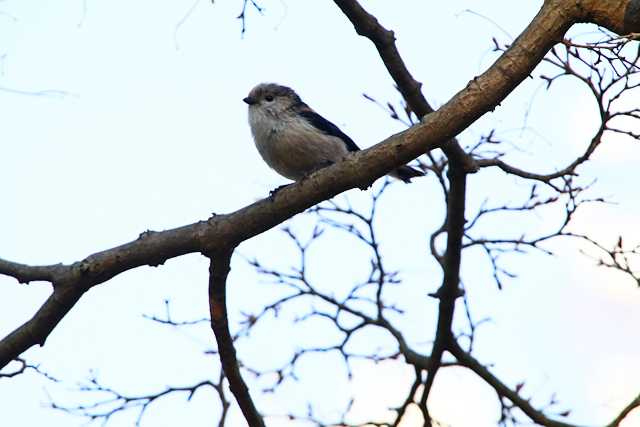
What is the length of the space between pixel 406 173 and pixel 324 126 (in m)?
0.77

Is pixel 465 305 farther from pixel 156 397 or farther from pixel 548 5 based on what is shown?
pixel 548 5

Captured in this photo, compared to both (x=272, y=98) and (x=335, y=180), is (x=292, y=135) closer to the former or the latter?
(x=272, y=98)

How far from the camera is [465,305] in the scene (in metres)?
6.96

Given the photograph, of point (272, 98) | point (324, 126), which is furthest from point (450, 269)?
point (272, 98)

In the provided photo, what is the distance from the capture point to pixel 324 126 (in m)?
7.34

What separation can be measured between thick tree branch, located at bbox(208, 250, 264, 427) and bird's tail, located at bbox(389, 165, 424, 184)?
2311mm

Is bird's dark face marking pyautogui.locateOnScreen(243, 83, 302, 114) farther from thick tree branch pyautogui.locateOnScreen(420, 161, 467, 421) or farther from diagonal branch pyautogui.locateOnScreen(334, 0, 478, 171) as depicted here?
diagonal branch pyautogui.locateOnScreen(334, 0, 478, 171)

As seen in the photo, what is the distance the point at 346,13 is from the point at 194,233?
62.8 inches

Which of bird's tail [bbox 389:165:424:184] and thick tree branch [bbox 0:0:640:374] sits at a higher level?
bird's tail [bbox 389:165:424:184]

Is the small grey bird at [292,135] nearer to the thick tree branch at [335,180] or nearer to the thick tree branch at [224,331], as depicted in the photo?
the thick tree branch at [224,331]

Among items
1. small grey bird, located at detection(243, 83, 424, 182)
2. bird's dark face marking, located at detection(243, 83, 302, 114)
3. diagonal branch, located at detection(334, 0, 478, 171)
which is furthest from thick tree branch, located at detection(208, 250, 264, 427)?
bird's dark face marking, located at detection(243, 83, 302, 114)

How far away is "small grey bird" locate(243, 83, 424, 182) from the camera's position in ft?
22.5

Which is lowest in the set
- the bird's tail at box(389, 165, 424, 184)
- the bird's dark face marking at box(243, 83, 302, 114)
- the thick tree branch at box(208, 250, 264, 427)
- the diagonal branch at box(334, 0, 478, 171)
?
the thick tree branch at box(208, 250, 264, 427)

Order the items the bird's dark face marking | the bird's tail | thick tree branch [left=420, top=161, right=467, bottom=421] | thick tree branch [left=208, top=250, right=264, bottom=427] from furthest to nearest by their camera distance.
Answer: the bird's dark face marking → the bird's tail → thick tree branch [left=420, top=161, right=467, bottom=421] → thick tree branch [left=208, top=250, right=264, bottom=427]
